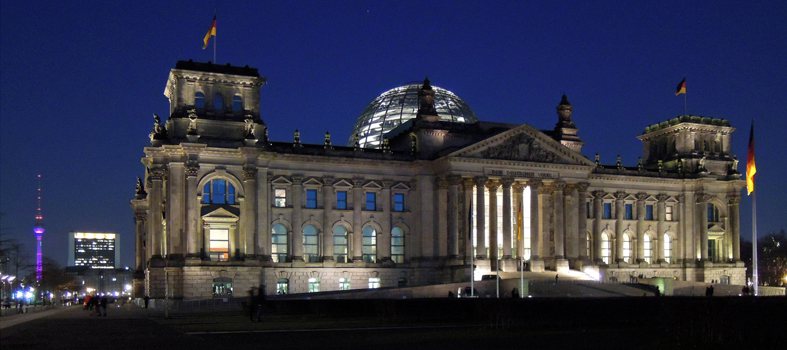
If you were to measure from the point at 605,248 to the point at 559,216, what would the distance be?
1247 centimetres

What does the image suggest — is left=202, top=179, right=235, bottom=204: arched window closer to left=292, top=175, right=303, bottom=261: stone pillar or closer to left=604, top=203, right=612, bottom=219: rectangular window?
left=292, top=175, right=303, bottom=261: stone pillar

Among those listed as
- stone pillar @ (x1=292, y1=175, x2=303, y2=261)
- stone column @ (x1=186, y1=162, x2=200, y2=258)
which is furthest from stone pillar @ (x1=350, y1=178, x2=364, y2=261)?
stone column @ (x1=186, y1=162, x2=200, y2=258)

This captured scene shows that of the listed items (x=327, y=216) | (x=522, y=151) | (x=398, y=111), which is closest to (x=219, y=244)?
(x=327, y=216)

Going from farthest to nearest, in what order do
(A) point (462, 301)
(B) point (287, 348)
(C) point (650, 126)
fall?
(C) point (650, 126) < (A) point (462, 301) < (B) point (287, 348)

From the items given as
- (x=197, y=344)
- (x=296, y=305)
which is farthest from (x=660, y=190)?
(x=197, y=344)

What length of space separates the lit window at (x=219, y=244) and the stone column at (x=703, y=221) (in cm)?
5624

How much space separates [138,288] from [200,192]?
28153 millimetres

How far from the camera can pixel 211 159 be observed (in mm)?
82938

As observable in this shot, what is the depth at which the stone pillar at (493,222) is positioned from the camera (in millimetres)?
90812

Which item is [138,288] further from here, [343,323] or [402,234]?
[343,323]

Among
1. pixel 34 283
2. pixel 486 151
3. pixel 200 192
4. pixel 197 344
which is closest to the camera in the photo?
pixel 197 344

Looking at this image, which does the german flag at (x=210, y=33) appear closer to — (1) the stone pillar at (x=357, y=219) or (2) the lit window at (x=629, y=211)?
(1) the stone pillar at (x=357, y=219)

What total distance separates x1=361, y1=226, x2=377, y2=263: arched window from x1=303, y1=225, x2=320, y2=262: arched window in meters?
4.96

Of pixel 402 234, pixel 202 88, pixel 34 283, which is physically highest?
pixel 202 88
